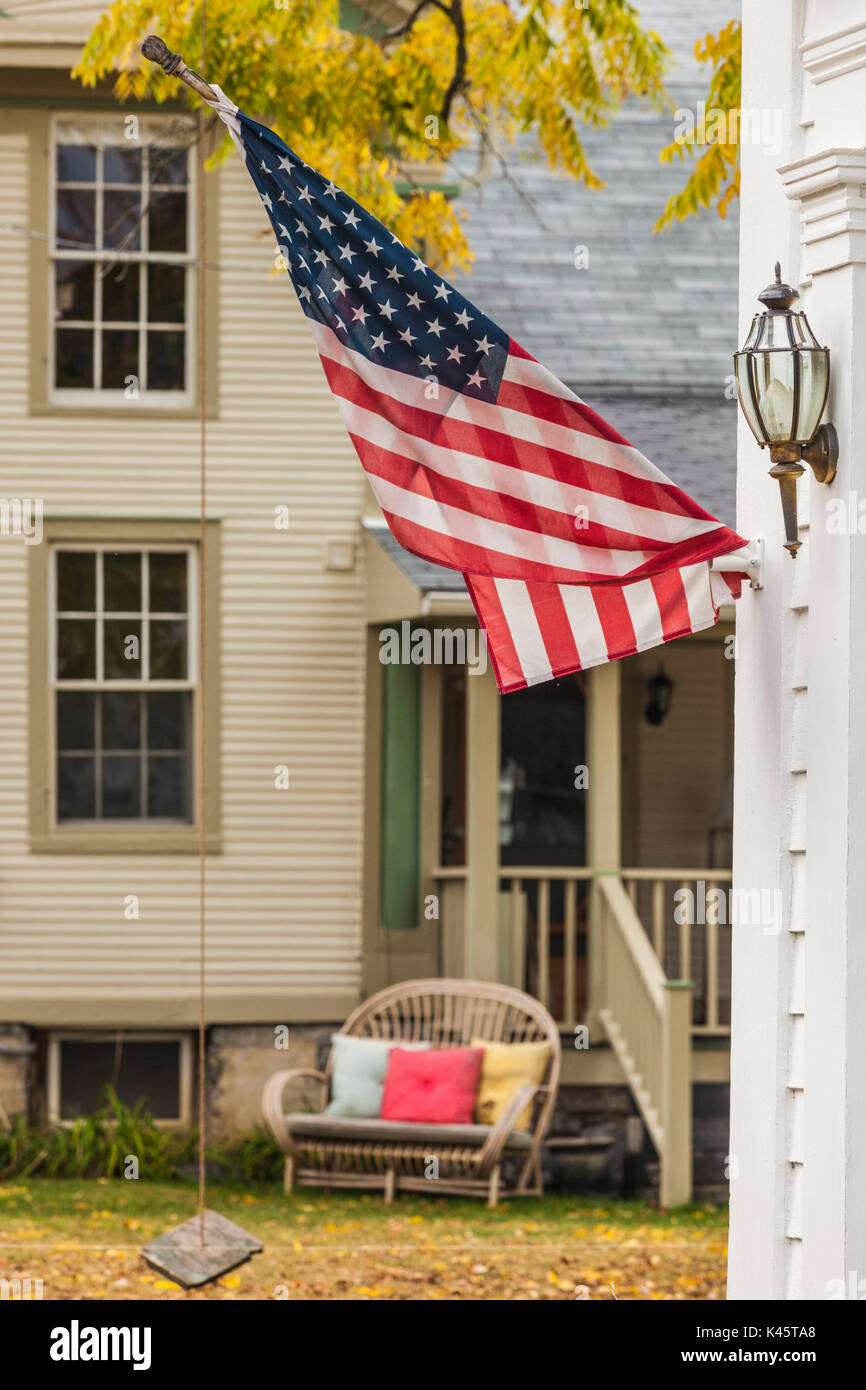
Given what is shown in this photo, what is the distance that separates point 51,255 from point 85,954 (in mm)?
4116

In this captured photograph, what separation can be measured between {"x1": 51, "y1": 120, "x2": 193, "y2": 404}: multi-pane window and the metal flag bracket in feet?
20.9

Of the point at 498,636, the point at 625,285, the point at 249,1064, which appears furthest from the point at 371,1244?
the point at 625,285

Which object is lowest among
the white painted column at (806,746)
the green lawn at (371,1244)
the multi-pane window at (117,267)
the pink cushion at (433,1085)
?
the green lawn at (371,1244)

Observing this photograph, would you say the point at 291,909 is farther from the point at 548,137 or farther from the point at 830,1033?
the point at 830,1033

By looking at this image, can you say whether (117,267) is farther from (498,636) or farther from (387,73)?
(498,636)

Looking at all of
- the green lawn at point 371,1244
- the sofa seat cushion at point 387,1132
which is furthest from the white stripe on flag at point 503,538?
the sofa seat cushion at point 387,1132

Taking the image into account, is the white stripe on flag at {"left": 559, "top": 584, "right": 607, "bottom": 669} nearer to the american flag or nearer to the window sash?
the american flag

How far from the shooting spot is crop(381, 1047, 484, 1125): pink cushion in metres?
8.82

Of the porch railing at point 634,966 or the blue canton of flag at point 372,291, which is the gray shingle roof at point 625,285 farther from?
the blue canton of flag at point 372,291

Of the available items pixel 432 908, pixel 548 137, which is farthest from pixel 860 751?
pixel 432 908

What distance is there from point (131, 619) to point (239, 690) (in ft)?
2.49

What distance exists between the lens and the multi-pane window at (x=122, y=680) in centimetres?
991

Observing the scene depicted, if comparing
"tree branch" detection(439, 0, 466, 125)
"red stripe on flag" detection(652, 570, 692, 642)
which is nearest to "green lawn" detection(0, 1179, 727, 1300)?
"red stripe on flag" detection(652, 570, 692, 642)

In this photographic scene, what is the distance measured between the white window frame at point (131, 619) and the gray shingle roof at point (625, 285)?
259 cm
